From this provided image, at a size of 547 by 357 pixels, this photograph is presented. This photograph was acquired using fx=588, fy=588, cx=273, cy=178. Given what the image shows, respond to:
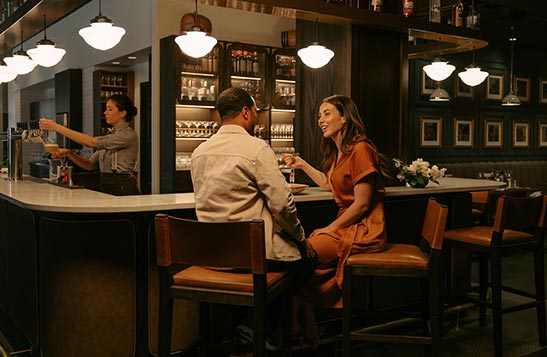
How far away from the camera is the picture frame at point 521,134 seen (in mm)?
10000

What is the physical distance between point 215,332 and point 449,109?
6691 millimetres

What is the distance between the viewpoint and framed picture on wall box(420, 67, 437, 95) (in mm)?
8734

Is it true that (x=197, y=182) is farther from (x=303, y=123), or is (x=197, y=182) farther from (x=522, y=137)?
(x=522, y=137)

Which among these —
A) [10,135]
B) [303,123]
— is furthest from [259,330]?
[10,135]

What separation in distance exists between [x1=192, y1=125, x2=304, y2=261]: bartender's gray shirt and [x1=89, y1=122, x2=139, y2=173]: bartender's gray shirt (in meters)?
2.38

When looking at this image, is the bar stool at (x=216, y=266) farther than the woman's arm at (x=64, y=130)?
No

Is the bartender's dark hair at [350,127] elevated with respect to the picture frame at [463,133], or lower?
lower

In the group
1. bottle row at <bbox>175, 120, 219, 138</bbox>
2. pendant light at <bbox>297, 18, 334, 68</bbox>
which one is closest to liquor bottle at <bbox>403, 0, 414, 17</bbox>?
pendant light at <bbox>297, 18, 334, 68</bbox>

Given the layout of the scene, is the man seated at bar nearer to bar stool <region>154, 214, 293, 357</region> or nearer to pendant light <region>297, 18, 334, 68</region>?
bar stool <region>154, 214, 293, 357</region>

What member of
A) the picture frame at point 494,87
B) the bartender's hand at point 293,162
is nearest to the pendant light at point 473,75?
the picture frame at point 494,87

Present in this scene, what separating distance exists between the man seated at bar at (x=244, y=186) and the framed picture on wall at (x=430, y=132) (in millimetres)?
6409

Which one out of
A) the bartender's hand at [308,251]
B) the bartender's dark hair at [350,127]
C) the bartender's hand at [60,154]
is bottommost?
the bartender's hand at [308,251]

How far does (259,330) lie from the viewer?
246 centimetres

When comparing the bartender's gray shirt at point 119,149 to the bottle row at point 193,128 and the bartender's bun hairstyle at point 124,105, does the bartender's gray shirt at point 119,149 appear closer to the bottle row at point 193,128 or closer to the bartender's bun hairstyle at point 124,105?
the bartender's bun hairstyle at point 124,105
